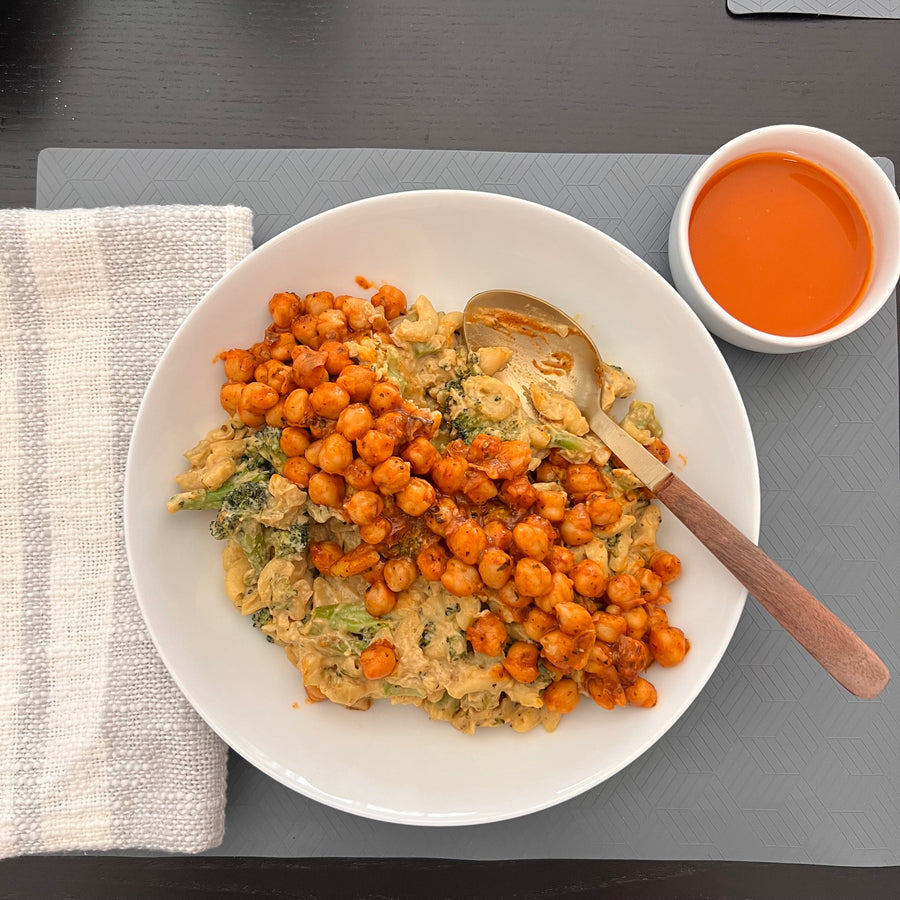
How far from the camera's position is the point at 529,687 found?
5.85ft

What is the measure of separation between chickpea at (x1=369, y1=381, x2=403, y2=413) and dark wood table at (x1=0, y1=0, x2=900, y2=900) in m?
0.95

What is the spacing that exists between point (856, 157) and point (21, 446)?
7.82 feet

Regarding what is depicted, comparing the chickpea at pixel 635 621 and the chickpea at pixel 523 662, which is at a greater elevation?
the chickpea at pixel 635 621

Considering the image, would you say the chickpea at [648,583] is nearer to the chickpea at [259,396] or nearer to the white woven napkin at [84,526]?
the chickpea at [259,396]

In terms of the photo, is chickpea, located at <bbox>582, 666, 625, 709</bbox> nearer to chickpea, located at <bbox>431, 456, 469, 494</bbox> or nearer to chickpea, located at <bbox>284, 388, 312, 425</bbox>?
chickpea, located at <bbox>431, 456, 469, 494</bbox>

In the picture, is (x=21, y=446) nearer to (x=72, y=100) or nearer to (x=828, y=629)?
(x=72, y=100)

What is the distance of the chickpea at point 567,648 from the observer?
5.40 ft

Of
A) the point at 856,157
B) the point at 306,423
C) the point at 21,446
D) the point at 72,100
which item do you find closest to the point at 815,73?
the point at 856,157

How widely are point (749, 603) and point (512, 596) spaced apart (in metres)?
0.85

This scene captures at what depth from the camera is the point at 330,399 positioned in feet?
5.31

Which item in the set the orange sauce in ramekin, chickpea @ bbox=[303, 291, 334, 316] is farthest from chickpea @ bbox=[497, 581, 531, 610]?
the orange sauce in ramekin

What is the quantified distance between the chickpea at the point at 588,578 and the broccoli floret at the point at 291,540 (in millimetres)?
648

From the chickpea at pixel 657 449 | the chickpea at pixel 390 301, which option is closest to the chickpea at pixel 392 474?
the chickpea at pixel 390 301

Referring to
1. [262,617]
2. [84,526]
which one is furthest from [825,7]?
[84,526]
